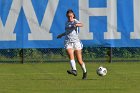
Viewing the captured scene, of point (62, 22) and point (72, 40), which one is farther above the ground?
point (62, 22)

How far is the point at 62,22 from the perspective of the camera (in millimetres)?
24609

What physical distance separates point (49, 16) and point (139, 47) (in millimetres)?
4045

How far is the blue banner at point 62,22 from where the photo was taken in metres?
24.4

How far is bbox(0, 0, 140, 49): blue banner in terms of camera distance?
24.4 m
